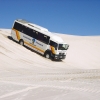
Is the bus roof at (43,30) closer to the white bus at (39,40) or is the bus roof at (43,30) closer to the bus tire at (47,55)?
the white bus at (39,40)

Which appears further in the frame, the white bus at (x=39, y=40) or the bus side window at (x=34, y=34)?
the bus side window at (x=34, y=34)

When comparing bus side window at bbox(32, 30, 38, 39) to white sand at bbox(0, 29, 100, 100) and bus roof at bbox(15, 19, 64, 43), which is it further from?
white sand at bbox(0, 29, 100, 100)

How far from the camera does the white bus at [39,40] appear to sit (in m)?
27.0

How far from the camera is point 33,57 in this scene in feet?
83.4

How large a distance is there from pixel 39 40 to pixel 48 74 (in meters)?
11.3

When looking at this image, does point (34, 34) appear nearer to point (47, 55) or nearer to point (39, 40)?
point (39, 40)

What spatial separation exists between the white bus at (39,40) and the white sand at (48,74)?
77cm

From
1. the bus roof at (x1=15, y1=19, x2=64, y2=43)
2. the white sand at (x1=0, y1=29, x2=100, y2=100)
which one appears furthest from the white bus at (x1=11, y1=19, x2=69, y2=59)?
the white sand at (x1=0, y1=29, x2=100, y2=100)

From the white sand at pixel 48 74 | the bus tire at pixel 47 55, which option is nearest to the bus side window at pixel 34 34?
the white sand at pixel 48 74

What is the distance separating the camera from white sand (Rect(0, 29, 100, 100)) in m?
9.32

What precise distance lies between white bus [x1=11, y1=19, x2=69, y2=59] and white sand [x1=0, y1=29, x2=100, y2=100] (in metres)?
0.77

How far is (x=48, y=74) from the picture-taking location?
53.8 ft

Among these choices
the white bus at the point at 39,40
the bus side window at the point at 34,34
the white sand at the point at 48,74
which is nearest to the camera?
the white sand at the point at 48,74

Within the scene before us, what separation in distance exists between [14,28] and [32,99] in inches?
824
